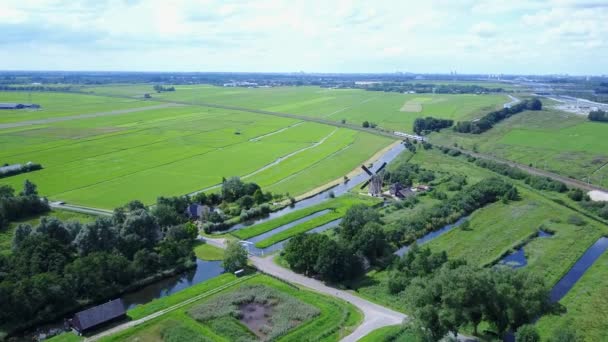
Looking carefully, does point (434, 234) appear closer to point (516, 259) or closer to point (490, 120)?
point (516, 259)

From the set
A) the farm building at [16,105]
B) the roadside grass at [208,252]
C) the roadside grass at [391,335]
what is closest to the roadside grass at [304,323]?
→ the roadside grass at [391,335]

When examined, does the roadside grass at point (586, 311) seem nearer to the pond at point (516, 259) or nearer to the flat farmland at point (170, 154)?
the pond at point (516, 259)

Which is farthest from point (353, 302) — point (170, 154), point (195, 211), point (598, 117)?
point (598, 117)

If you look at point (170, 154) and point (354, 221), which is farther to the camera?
point (170, 154)

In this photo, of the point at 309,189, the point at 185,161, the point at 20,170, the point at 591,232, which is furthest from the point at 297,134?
the point at 591,232

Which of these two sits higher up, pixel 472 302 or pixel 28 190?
pixel 472 302

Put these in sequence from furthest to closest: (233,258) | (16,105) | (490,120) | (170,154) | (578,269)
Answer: (16,105) < (490,120) < (170,154) < (578,269) < (233,258)
